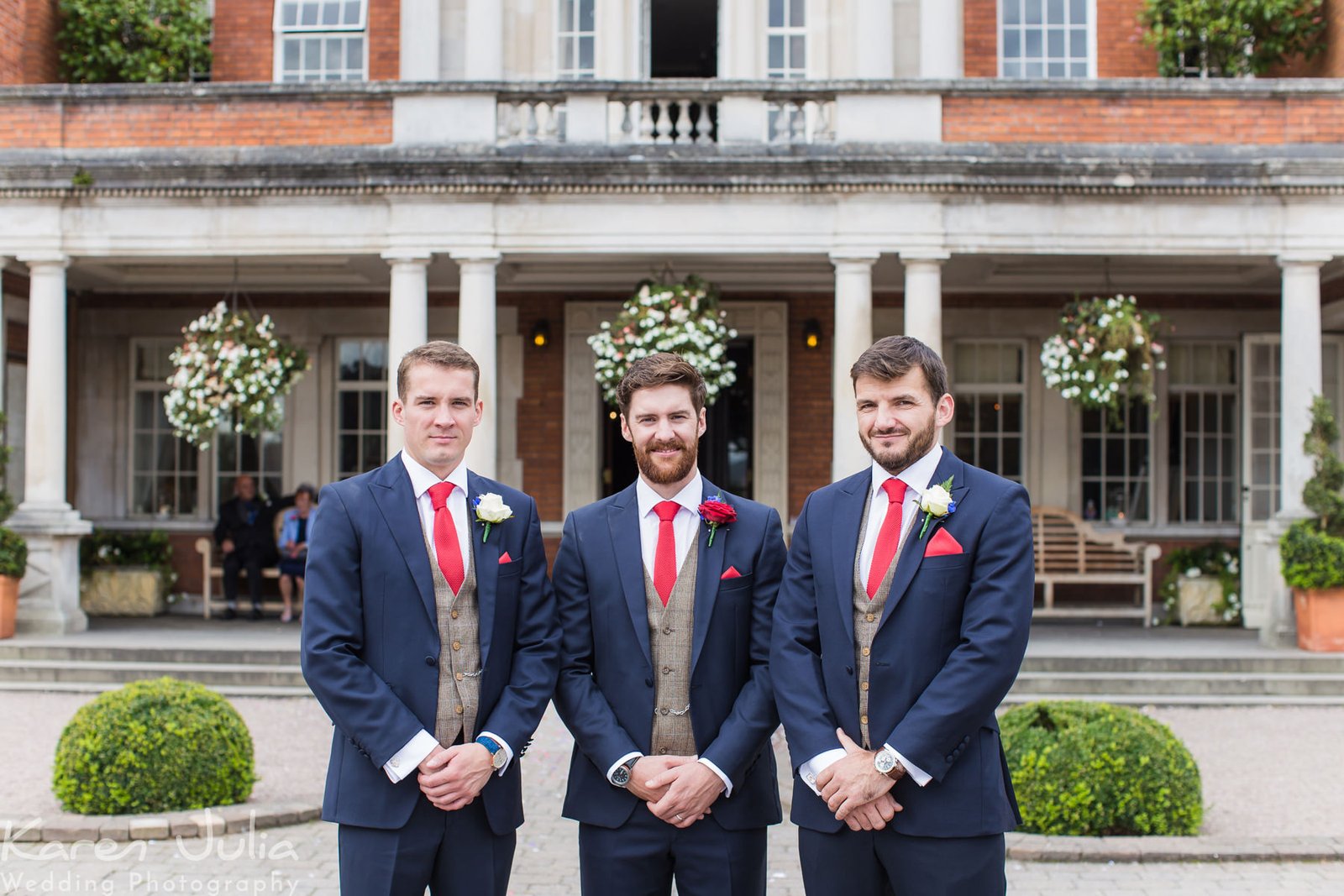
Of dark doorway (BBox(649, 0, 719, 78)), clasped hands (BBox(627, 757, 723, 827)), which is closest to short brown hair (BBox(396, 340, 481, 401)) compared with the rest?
clasped hands (BBox(627, 757, 723, 827))

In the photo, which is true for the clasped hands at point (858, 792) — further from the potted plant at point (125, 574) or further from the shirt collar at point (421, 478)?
the potted plant at point (125, 574)

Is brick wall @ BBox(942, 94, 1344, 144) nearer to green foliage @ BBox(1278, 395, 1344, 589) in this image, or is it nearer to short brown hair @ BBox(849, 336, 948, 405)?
green foliage @ BBox(1278, 395, 1344, 589)

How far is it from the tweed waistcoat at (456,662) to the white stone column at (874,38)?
28.6 feet

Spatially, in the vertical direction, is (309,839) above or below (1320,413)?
below

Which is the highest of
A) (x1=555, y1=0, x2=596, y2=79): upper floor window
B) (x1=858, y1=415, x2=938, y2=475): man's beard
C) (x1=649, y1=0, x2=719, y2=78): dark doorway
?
(x1=649, y1=0, x2=719, y2=78): dark doorway

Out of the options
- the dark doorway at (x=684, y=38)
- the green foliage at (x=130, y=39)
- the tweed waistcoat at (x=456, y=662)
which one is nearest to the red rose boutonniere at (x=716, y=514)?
the tweed waistcoat at (x=456, y=662)

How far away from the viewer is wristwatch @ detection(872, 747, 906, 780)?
3.04 metres

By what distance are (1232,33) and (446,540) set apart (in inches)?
436

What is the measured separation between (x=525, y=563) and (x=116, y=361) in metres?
12.0

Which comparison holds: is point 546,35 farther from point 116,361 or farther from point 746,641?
point 746,641

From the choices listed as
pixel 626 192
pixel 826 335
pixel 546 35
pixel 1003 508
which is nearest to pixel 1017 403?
pixel 826 335

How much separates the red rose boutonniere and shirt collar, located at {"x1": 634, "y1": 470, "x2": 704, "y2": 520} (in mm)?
68

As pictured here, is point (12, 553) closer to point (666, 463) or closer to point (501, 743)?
point (501, 743)

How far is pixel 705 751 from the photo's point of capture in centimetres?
325
